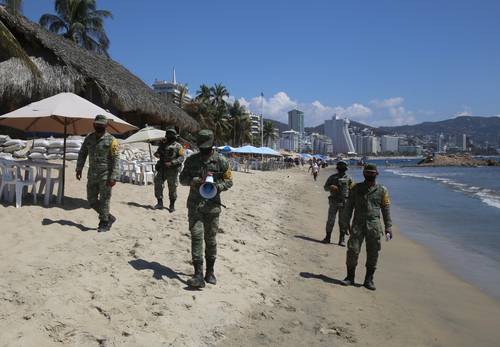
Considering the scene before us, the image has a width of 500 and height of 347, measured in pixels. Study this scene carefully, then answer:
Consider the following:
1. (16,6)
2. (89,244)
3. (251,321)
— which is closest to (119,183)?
(16,6)

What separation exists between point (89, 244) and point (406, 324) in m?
3.68

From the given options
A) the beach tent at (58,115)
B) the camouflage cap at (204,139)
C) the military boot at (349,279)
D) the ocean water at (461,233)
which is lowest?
the ocean water at (461,233)

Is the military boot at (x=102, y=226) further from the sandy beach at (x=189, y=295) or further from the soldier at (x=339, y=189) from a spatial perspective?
the soldier at (x=339, y=189)

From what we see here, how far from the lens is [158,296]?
3953 millimetres

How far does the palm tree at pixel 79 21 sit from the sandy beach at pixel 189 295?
2919cm

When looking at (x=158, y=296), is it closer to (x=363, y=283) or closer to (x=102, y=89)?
(x=363, y=283)

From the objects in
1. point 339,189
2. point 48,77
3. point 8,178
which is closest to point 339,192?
point 339,189

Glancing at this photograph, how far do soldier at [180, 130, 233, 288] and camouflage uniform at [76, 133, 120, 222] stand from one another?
5.74 feet

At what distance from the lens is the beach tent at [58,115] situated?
6707 millimetres

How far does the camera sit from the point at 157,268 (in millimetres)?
4648

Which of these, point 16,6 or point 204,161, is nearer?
point 204,161

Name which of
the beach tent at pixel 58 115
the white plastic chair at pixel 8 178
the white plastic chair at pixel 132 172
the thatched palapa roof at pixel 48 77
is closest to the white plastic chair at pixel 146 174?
→ the white plastic chair at pixel 132 172

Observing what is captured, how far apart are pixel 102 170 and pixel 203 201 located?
6.89ft

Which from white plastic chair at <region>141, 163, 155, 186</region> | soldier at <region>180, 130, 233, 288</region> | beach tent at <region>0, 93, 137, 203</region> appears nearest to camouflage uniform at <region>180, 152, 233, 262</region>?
soldier at <region>180, 130, 233, 288</region>
